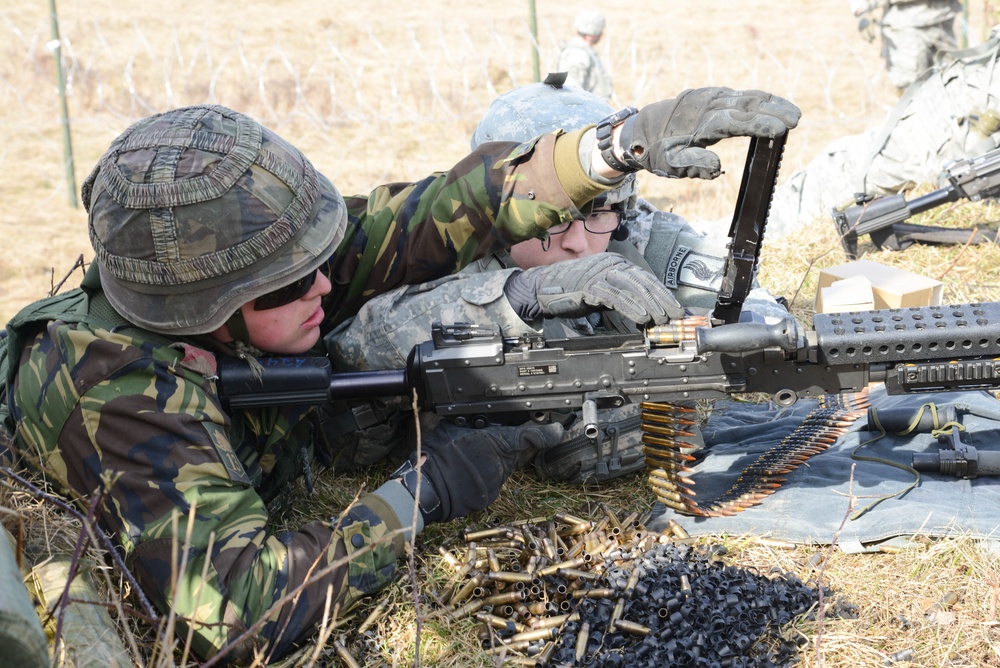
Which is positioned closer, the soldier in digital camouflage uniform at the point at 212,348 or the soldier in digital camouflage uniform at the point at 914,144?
the soldier in digital camouflage uniform at the point at 212,348

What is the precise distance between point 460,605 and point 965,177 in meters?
5.43

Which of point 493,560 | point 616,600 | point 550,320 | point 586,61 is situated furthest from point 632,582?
point 586,61

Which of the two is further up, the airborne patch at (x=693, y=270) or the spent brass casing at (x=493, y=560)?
the airborne patch at (x=693, y=270)

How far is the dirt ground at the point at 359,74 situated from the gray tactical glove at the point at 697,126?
7.27 m

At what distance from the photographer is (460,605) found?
3.72 meters

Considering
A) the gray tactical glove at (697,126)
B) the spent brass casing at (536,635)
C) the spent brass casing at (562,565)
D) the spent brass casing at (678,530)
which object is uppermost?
the gray tactical glove at (697,126)

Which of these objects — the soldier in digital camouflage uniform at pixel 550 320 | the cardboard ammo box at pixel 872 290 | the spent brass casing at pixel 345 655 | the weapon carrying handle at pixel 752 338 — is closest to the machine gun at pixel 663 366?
the weapon carrying handle at pixel 752 338

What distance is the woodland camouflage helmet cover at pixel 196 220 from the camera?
10.8ft

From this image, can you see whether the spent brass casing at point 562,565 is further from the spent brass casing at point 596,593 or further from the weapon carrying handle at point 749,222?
the weapon carrying handle at point 749,222

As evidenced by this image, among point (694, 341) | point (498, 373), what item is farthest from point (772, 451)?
point (498, 373)

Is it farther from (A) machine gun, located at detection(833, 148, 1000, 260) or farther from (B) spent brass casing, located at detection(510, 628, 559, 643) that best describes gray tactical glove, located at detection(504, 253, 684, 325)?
(A) machine gun, located at detection(833, 148, 1000, 260)

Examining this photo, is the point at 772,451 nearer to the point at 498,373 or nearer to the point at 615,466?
the point at 615,466

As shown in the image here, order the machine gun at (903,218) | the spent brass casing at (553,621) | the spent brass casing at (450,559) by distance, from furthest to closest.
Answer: the machine gun at (903,218)
the spent brass casing at (450,559)
the spent brass casing at (553,621)

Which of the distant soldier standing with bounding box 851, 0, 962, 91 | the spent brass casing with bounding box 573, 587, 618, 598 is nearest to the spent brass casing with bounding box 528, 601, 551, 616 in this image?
the spent brass casing with bounding box 573, 587, 618, 598
